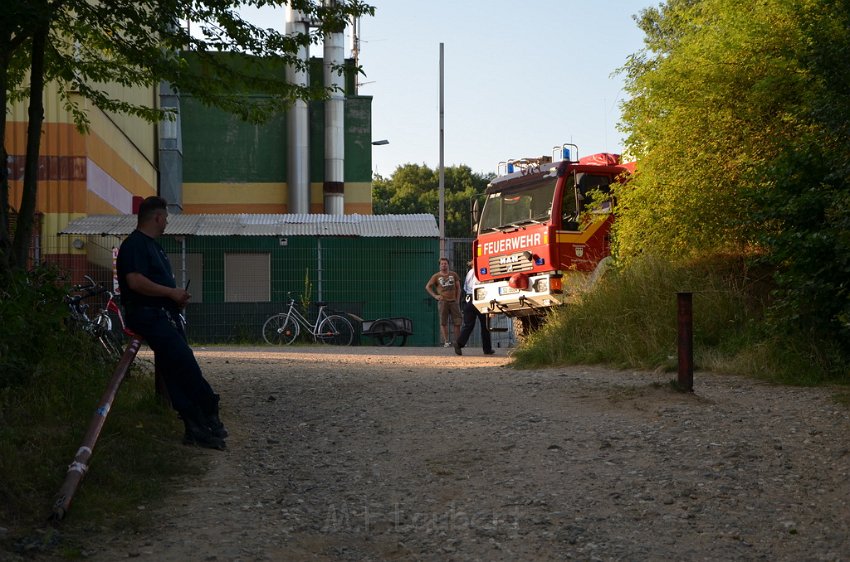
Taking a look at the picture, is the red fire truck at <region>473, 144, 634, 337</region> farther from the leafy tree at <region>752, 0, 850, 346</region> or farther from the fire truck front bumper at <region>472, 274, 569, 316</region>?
the leafy tree at <region>752, 0, 850, 346</region>

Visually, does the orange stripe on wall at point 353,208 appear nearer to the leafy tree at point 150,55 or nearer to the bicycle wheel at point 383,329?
the bicycle wheel at point 383,329

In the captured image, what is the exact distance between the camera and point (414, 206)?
73.1m

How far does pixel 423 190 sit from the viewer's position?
7506cm

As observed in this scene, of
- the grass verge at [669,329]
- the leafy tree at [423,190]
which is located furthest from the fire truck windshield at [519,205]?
the leafy tree at [423,190]

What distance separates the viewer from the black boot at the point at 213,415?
7.71 m

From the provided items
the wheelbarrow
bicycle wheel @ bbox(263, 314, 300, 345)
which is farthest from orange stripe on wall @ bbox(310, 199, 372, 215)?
bicycle wheel @ bbox(263, 314, 300, 345)

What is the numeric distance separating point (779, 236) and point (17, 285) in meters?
7.62

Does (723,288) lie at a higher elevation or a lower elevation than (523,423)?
higher

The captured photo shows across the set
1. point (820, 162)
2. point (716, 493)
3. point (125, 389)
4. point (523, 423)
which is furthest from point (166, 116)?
point (716, 493)

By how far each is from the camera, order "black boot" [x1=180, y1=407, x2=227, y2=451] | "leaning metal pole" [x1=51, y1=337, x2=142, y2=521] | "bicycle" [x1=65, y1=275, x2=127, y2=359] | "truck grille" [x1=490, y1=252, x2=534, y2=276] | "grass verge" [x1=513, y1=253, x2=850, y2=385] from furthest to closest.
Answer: "truck grille" [x1=490, y1=252, x2=534, y2=276] → "grass verge" [x1=513, y1=253, x2=850, y2=385] → "bicycle" [x1=65, y1=275, x2=127, y2=359] → "black boot" [x1=180, y1=407, x2=227, y2=451] → "leaning metal pole" [x1=51, y1=337, x2=142, y2=521]

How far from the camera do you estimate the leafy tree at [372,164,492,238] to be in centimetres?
7175

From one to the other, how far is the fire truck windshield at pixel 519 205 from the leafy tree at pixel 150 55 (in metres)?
6.63

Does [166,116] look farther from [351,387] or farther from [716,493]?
[716,493]

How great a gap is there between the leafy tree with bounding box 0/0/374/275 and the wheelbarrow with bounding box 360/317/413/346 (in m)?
13.0
